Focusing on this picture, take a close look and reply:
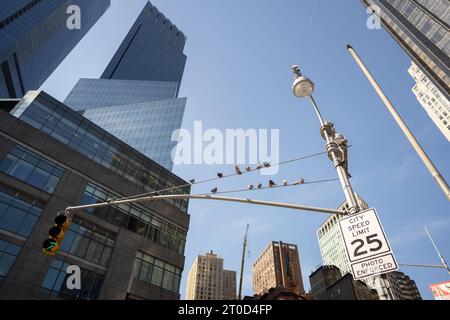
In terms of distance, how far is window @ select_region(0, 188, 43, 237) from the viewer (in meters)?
22.2

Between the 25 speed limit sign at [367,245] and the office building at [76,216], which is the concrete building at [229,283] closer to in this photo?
the office building at [76,216]

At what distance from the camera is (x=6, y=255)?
68.5ft

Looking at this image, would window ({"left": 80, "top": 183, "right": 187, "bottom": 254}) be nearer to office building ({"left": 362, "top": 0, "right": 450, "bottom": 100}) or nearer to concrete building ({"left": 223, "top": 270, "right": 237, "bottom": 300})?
office building ({"left": 362, "top": 0, "right": 450, "bottom": 100})

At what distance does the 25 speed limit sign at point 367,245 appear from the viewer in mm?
5398

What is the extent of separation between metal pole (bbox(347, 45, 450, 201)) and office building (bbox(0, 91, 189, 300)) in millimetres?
26799

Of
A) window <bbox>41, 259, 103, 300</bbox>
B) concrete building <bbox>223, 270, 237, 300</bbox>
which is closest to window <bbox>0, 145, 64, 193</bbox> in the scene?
window <bbox>41, 259, 103, 300</bbox>

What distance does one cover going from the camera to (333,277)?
6919cm

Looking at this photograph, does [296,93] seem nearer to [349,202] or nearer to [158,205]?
[349,202]

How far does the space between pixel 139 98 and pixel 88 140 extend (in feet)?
315

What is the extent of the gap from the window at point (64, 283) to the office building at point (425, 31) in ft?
228

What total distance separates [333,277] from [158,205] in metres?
56.3

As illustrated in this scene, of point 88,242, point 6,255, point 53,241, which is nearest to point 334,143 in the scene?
point 53,241

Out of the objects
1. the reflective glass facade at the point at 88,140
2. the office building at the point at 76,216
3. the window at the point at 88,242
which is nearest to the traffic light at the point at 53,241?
the office building at the point at 76,216
